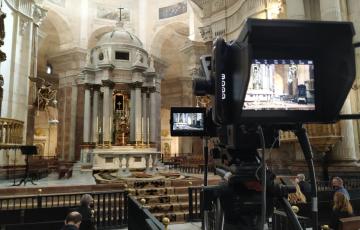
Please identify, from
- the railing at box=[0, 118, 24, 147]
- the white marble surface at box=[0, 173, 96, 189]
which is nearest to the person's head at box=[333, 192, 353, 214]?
the white marble surface at box=[0, 173, 96, 189]

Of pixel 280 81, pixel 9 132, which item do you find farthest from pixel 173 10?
pixel 280 81

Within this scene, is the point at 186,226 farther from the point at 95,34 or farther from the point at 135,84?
the point at 95,34

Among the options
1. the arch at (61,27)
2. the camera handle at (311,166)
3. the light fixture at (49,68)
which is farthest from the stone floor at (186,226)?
the light fixture at (49,68)

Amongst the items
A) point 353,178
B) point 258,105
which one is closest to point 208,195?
point 258,105

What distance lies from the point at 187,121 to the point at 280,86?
139 cm

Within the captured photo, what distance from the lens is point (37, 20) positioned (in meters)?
16.8

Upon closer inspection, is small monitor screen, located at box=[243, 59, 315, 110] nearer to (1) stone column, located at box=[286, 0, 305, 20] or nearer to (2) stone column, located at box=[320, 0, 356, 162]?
(2) stone column, located at box=[320, 0, 356, 162]

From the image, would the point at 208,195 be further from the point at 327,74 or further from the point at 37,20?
the point at 37,20

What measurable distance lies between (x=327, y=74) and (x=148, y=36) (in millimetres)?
27470

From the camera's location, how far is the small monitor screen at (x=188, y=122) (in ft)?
9.12

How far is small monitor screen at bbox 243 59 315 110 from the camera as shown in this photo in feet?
5.20

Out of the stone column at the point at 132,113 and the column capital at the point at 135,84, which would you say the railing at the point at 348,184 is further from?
the column capital at the point at 135,84

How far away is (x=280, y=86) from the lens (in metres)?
1.61

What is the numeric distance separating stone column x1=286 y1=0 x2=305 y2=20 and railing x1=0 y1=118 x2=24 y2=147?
10.7 m
